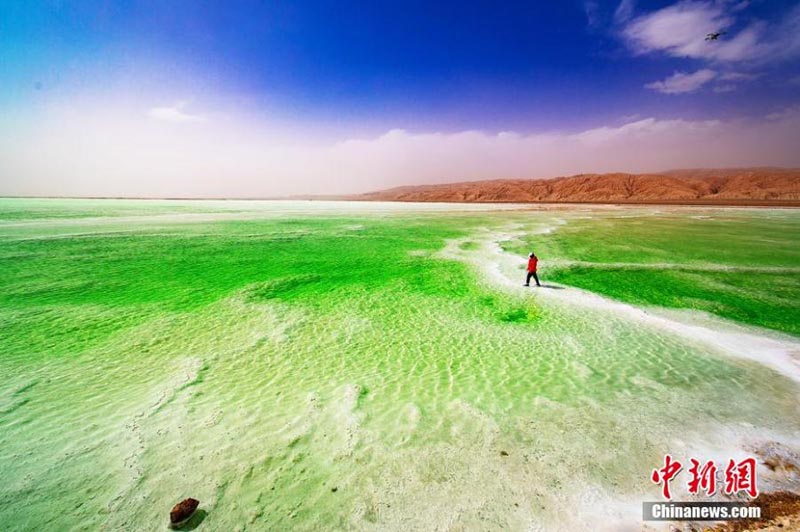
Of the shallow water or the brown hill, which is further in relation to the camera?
the brown hill

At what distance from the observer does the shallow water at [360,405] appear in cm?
484

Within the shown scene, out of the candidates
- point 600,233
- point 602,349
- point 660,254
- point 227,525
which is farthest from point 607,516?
point 600,233

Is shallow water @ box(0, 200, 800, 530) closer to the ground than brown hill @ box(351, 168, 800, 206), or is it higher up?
closer to the ground

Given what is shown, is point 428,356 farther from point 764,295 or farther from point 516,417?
point 764,295

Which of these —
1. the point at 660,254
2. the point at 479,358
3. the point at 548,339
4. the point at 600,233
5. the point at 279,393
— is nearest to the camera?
the point at 279,393

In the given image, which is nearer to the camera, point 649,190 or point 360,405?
point 360,405

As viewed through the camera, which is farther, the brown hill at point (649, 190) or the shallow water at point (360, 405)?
the brown hill at point (649, 190)

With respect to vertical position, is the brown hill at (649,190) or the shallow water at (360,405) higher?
the brown hill at (649,190)

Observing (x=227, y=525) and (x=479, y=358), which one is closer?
(x=227, y=525)

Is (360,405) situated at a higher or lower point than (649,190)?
lower

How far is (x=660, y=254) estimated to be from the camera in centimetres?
2202

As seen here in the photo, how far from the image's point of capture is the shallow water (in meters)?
4.84

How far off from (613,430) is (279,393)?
6373 millimetres

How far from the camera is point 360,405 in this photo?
277 inches
